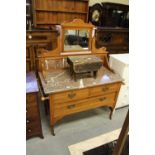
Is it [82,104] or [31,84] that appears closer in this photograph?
[31,84]

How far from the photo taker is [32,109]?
5.08 ft

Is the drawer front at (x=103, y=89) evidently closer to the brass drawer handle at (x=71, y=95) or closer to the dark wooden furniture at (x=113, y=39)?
the brass drawer handle at (x=71, y=95)

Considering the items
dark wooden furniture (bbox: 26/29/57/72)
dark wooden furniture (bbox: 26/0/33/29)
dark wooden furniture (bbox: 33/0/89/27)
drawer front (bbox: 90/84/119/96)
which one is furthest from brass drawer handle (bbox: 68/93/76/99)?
dark wooden furniture (bbox: 33/0/89/27)

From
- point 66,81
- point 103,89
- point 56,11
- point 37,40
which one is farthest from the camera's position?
Result: point 56,11

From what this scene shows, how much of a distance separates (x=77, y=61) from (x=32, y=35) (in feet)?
2.84

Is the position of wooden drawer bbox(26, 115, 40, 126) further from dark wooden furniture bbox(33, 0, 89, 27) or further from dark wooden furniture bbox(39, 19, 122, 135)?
dark wooden furniture bbox(33, 0, 89, 27)

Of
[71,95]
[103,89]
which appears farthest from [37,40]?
[103,89]

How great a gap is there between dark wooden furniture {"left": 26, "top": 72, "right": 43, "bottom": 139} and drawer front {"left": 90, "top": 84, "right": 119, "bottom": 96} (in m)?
0.60

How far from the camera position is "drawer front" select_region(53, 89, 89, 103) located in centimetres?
156

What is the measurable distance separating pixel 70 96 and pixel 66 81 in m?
0.17

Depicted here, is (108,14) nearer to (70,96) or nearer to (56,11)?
(56,11)

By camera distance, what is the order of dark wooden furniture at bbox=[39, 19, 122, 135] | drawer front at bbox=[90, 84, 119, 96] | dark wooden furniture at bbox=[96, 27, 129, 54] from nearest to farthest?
dark wooden furniture at bbox=[39, 19, 122, 135], drawer front at bbox=[90, 84, 119, 96], dark wooden furniture at bbox=[96, 27, 129, 54]
